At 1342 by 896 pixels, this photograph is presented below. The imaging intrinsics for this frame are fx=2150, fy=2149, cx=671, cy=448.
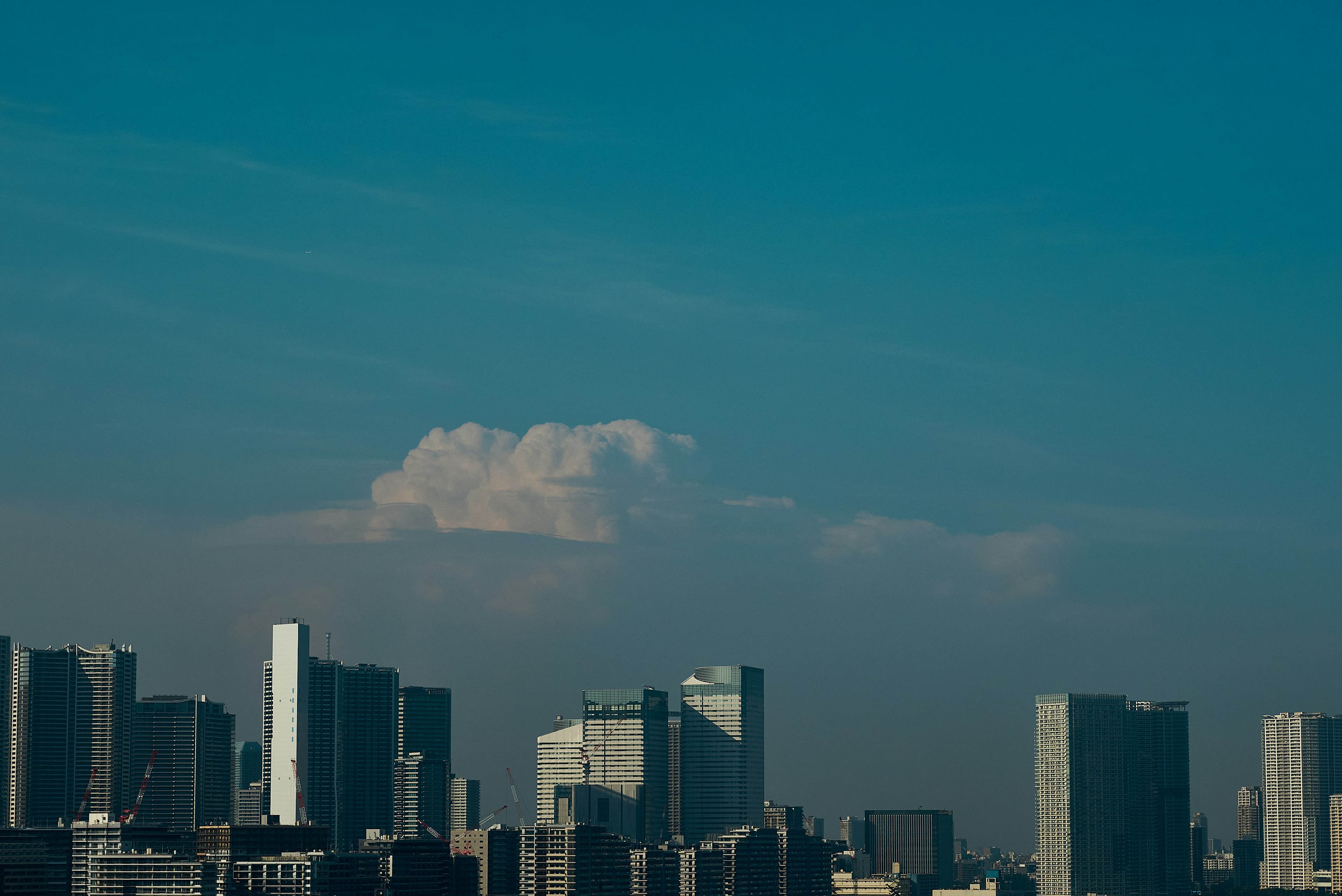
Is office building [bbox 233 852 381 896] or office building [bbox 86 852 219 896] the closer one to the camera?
office building [bbox 233 852 381 896]

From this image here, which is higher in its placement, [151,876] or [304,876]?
[304,876]

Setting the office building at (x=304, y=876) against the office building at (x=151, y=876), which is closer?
the office building at (x=304, y=876)

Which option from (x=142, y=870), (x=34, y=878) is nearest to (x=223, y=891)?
(x=142, y=870)

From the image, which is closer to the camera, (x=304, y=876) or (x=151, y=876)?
(x=304, y=876)

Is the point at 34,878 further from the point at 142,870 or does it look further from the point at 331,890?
the point at 331,890
